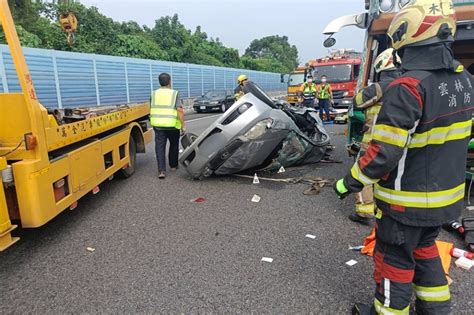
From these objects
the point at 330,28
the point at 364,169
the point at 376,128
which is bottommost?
the point at 364,169

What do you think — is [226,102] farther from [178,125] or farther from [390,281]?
[390,281]

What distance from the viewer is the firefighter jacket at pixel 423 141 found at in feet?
6.49

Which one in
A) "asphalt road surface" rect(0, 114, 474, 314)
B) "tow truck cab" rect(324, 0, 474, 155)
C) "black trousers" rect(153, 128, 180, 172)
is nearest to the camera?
"asphalt road surface" rect(0, 114, 474, 314)

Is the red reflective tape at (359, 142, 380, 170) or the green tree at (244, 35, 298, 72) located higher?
the green tree at (244, 35, 298, 72)

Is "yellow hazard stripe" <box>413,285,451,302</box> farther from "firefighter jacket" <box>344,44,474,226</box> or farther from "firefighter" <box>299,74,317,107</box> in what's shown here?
"firefighter" <box>299,74,317,107</box>

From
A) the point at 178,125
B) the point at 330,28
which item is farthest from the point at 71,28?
the point at 330,28

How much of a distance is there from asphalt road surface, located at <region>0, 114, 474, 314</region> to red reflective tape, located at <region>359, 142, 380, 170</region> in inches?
45.3

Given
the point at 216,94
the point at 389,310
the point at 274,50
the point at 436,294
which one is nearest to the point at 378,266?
the point at 389,310

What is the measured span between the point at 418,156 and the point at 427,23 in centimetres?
72

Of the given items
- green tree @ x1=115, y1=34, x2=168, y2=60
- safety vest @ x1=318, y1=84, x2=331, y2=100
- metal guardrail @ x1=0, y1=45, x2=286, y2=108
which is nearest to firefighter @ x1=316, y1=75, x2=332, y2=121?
safety vest @ x1=318, y1=84, x2=331, y2=100

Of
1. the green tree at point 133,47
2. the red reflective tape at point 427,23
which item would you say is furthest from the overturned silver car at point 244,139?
the green tree at point 133,47

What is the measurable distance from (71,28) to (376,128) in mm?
6322

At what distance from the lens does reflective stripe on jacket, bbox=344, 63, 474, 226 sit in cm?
198

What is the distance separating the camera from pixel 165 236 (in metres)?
3.89
